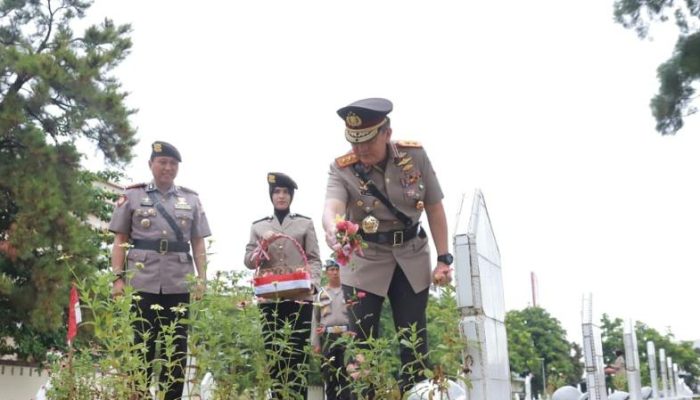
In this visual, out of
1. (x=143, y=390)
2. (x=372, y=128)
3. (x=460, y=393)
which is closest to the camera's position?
(x=143, y=390)

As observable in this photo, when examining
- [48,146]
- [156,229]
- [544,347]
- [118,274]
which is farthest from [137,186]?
[544,347]

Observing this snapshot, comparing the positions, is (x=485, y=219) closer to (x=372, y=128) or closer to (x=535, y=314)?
(x=372, y=128)

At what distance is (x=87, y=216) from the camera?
15891 mm

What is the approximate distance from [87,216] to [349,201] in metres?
12.5

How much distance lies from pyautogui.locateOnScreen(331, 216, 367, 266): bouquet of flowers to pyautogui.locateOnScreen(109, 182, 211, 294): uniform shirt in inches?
56.2

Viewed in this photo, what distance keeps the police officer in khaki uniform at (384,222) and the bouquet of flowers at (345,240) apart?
48 cm

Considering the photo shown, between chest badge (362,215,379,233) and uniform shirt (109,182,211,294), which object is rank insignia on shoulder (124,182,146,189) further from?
chest badge (362,215,379,233)

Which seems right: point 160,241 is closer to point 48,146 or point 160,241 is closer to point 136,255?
point 136,255

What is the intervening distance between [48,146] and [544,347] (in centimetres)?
5767

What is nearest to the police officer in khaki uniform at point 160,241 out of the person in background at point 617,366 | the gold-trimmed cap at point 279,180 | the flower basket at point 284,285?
the flower basket at point 284,285

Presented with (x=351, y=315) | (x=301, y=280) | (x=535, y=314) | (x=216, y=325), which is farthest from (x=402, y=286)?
(x=535, y=314)

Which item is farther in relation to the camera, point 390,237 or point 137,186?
point 137,186

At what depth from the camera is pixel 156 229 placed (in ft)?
16.5

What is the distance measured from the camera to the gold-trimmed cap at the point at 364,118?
4.18 metres
